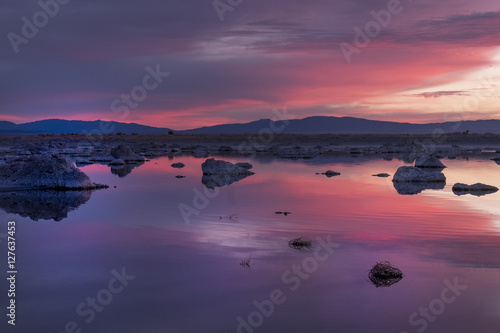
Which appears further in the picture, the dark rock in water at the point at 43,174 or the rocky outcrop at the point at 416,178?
the rocky outcrop at the point at 416,178

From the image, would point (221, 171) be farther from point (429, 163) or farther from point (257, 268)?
point (257, 268)

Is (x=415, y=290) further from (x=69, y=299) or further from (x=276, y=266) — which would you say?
(x=69, y=299)

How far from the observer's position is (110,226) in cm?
1268

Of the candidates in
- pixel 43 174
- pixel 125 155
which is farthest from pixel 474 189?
pixel 125 155

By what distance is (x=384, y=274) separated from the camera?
8109mm

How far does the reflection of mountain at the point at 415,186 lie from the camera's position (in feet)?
67.4

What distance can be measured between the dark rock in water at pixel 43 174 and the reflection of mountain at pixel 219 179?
4839 mm

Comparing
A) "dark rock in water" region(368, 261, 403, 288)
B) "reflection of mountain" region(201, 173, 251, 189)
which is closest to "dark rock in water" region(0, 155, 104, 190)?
"reflection of mountain" region(201, 173, 251, 189)

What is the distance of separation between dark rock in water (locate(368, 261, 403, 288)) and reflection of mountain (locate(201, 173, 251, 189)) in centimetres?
1419

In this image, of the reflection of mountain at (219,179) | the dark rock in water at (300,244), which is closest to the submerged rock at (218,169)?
the reflection of mountain at (219,179)

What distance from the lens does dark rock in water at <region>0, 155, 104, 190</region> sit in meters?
20.2

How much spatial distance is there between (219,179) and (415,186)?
8718mm

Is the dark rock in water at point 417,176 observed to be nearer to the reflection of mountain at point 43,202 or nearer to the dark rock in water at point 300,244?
the reflection of mountain at point 43,202

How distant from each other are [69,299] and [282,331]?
2808 mm
